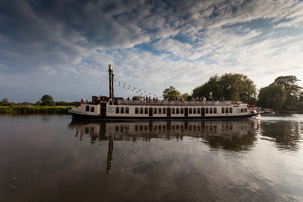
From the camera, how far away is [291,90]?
281 ft

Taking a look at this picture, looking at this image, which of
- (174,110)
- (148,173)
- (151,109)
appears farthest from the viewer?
(174,110)

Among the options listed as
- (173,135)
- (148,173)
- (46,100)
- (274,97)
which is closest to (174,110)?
(173,135)

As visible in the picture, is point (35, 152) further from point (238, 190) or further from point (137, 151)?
point (238, 190)

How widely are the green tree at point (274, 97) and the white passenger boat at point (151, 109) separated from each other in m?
46.8

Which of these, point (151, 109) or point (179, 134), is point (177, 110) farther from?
point (179, 134)

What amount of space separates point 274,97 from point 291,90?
2938 cm

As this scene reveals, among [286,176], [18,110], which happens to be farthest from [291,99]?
[18,110]

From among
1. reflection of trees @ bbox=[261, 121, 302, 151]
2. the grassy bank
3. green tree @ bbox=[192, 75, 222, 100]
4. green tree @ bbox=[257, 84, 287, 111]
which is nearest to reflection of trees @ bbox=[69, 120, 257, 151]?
reflection of trees @ bbox=[261, 121, 302, 151]

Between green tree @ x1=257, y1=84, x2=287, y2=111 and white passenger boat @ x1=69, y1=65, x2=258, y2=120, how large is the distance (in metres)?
46.8

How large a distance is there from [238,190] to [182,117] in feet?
91.1

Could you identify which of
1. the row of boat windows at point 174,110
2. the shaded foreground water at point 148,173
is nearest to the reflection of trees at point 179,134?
the shaded foreground water at point 148,173

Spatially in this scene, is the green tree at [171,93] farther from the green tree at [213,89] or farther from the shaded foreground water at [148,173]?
the shaded foreground water at [148,173]

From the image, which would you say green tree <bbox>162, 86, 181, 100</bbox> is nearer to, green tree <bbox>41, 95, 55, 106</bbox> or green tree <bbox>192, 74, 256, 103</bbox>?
green tree <bbox>192, 74, 256, 103</bbox>

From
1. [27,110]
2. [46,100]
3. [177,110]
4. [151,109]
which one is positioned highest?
[46,100]
